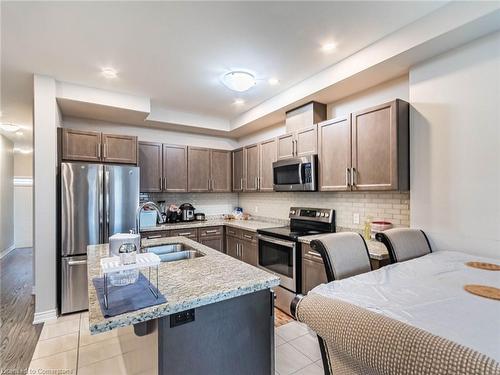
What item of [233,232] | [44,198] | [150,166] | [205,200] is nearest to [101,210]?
[44,198]

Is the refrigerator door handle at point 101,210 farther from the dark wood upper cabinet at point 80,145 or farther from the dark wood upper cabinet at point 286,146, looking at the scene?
the dark wood upper cabinet at point 286,146

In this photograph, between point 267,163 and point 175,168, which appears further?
point 175,168

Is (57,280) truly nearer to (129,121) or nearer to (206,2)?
(129,121)

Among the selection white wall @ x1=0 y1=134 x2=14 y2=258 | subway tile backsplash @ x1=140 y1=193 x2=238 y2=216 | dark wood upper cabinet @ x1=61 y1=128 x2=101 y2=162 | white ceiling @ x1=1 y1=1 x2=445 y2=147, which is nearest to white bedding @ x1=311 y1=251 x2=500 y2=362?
white ceiling @ x1=1 y1=1 x2=445 y2=147

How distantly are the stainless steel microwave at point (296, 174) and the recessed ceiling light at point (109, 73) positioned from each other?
227cm

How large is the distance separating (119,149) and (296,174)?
247 cm

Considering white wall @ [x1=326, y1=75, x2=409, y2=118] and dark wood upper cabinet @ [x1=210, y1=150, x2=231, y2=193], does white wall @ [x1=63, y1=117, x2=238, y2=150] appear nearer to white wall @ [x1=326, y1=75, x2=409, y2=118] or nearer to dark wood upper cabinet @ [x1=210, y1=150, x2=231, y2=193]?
dark wood upper cabinet @ [x1=210, y1=150, x2=231, y2=193]

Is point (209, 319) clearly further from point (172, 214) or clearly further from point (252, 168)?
point (172, 214)

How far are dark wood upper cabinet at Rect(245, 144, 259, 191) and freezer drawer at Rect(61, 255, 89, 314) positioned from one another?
100 inches

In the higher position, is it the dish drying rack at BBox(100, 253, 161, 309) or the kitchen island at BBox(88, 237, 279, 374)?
the dish drying rack at BBox(100, 253, 161, 309)

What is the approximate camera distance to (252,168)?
445 centimetres

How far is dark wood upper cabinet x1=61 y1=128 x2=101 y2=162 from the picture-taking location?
3.32 meters

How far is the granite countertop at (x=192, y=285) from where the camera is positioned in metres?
1.09

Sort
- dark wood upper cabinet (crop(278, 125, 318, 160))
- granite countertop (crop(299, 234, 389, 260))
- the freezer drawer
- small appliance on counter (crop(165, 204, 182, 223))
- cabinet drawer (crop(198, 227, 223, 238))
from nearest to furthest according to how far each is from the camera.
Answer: granite countertop (crop(299, 234, 389, 260)) → the freezer drawer → dark wood upper cabinet (crop(278, 125, 318, 160)) → cabinet drawer (crop(198, 227, 223, 238)) → small appliance on counter (crop(165, 204, 182, 223))
